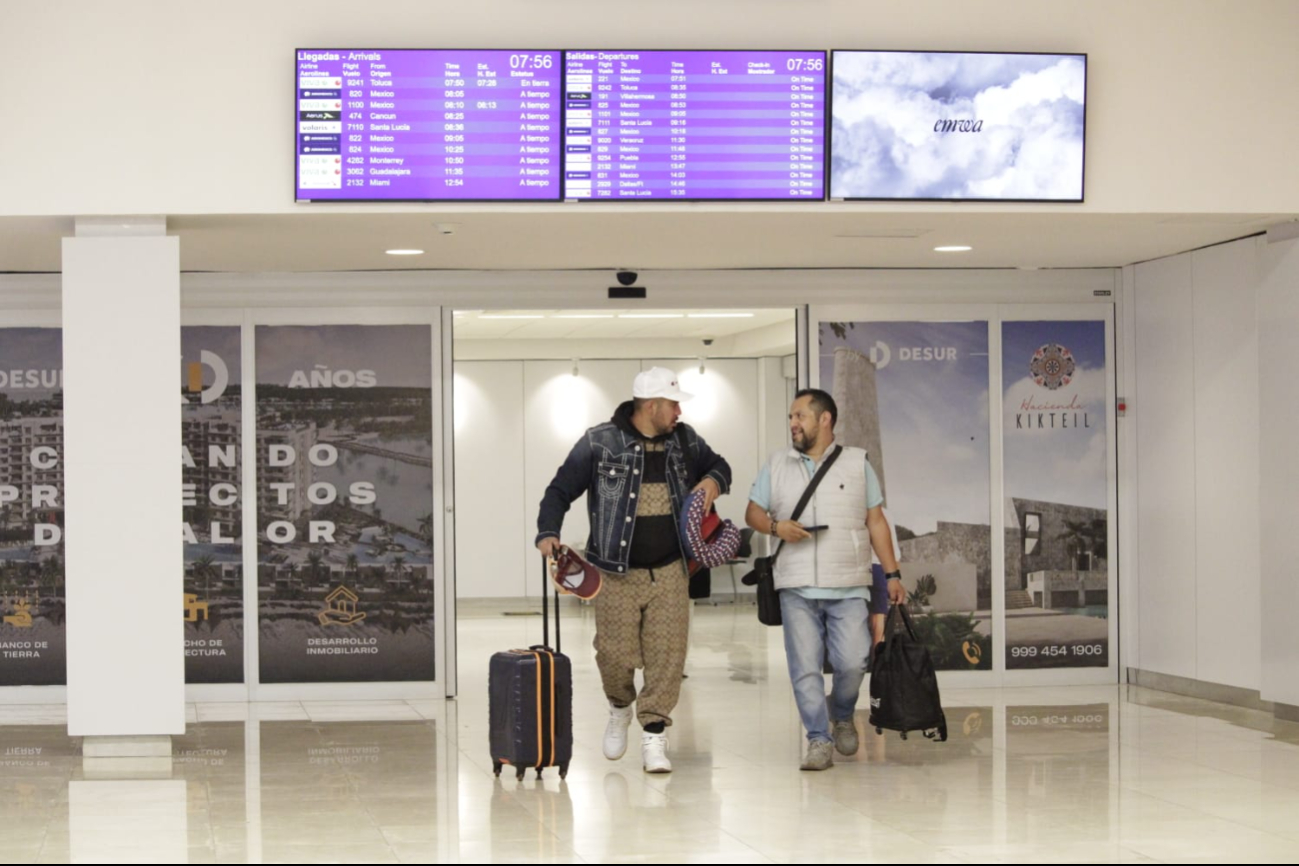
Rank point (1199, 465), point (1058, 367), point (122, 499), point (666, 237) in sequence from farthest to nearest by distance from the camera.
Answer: point (1058, 367) < point (1199, 465) < point (666, 237) < point (122, 499)

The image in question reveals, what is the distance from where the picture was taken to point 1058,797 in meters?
5.92

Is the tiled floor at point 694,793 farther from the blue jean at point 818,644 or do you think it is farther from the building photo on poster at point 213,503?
the building photo on poster at point 213,503

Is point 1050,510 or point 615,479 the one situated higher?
point 615,479

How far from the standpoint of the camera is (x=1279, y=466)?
7949 mm

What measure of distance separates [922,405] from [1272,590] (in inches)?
91.6

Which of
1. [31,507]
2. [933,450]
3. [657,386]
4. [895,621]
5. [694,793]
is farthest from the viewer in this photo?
[933,450]

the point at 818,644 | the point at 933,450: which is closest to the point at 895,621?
the point at 818,644

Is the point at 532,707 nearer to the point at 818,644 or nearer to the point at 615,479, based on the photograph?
the point at 615,479

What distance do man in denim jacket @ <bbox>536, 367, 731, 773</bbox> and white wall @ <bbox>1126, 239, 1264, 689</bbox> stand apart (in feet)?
11.7

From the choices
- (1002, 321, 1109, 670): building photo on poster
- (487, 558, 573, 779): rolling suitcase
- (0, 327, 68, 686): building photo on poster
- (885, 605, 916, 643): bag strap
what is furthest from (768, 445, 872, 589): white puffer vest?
(0, 327, 68, 686): building photo on poster

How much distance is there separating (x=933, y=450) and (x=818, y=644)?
3.24m

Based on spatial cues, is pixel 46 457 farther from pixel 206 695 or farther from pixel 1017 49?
pixel 1017 49

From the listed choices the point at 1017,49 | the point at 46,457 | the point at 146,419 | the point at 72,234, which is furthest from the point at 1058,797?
the point at 46,457

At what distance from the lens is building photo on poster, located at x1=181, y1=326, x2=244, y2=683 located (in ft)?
30.1
